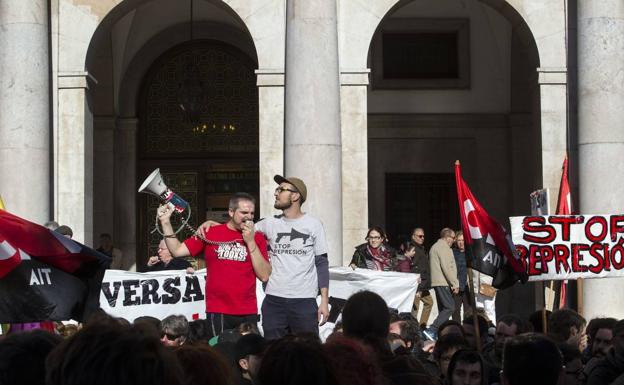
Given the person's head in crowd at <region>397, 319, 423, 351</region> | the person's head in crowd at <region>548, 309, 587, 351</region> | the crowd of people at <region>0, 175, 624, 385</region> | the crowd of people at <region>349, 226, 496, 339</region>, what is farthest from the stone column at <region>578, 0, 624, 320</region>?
the person's head in crowd at <region>397, 319, 423, 351</region>

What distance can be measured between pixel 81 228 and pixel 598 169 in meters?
7.03

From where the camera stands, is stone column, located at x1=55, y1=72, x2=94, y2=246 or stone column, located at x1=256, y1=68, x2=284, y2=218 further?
stone column, located at x1=55, y1=72, x2=94, y2=246

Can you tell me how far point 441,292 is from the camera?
1800 centimetres

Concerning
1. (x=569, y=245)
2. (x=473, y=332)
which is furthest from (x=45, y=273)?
(x=569, y=245)

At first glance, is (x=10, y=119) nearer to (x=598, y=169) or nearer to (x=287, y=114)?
(x=287, y=114)

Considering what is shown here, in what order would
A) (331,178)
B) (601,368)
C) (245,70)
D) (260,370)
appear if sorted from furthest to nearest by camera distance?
(245,70)
(331,178)
(601,368)
(260,370)

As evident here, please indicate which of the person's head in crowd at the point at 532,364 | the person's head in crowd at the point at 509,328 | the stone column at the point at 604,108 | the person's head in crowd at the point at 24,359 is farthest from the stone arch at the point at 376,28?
the person's head in crowd at the point at 24,359

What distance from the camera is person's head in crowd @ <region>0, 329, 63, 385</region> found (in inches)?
149

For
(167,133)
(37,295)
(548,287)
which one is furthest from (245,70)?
(37,295)

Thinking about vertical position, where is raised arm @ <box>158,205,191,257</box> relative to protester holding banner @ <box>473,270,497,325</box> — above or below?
above

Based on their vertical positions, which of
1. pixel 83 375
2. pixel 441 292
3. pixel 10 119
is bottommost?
pixel 441 292

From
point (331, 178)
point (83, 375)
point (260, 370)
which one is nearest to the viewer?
point (83, 375)

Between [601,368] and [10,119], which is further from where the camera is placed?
[10,119]

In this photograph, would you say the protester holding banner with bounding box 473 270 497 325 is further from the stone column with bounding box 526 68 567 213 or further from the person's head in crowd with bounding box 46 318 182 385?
the person's head in crowd with bounding box 46 318 182 385
